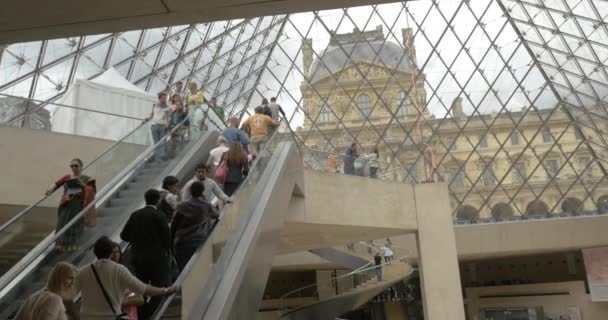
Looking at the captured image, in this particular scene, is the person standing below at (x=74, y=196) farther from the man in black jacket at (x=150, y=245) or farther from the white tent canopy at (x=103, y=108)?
the white tent canopy at (x=103, y=108)

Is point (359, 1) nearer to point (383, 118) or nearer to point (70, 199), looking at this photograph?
point (70, 199)

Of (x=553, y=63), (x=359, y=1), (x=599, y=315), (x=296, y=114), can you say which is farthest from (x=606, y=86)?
(x=359, y=1)

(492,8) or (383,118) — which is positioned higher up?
(492,8)

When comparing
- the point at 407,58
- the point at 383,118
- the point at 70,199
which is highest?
the point at 407,58

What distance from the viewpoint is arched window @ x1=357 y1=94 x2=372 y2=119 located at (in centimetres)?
3127

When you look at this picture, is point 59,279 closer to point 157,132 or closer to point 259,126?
point 157,132

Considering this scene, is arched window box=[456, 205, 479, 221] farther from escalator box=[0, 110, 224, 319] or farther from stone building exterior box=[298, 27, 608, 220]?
escalator box=[0, 110, 224, 319]

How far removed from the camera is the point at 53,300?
10.2 ft

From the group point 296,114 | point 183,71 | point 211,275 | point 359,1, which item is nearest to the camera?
point 359,1

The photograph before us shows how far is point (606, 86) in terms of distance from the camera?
23.4 metres

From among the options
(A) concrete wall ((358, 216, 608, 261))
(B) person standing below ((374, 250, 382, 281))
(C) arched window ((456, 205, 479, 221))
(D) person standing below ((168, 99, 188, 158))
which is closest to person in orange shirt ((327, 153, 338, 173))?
(B) person standing below ((374, 250, 382, 281))

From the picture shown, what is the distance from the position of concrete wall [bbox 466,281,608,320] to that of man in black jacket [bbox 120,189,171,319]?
22025 mm

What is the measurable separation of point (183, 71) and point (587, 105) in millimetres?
20169

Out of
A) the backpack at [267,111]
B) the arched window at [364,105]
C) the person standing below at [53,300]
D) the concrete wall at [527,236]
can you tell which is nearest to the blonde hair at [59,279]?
the person standing below at [53,300]
